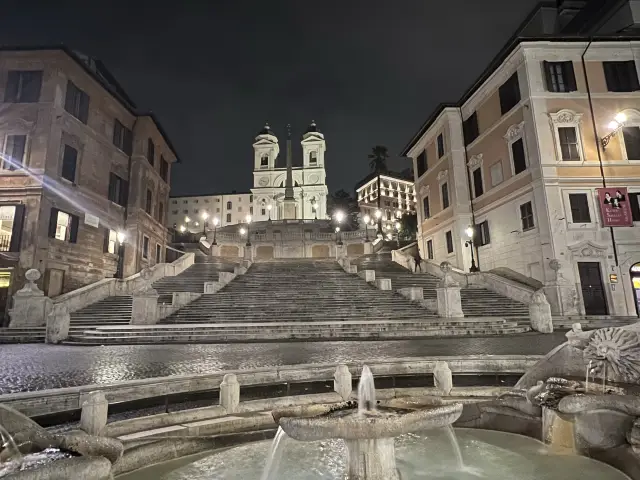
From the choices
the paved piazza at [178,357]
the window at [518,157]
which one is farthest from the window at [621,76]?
the paved piazza at [178,357]

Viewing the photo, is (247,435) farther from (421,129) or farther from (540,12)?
(540,12)

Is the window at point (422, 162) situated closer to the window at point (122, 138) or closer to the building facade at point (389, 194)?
the window at point (122, 138)

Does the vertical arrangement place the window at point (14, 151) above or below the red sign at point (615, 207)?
above

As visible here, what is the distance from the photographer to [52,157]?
2197 centimetres

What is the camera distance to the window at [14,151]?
21547mm

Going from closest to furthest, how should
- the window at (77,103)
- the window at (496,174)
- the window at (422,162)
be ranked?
the window at (77,103)
the window at (496,174)
the window at (422,162)

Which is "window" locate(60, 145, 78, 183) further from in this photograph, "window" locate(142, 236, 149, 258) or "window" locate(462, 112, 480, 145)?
"window" locate(462, 112, 480, 145)

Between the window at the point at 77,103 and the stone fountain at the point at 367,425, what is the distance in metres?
27.7

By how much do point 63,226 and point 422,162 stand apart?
2997 centimetres

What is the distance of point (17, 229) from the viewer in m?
20.6

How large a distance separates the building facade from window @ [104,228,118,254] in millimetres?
78145

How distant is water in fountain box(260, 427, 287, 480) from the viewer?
3688 millimetres

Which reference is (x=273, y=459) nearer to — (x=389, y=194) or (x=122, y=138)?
(x=122, y=138)

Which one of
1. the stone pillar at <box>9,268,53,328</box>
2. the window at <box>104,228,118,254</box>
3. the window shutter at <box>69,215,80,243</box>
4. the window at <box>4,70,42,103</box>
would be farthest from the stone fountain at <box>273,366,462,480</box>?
the window at <box>4,70,42,103</box>
